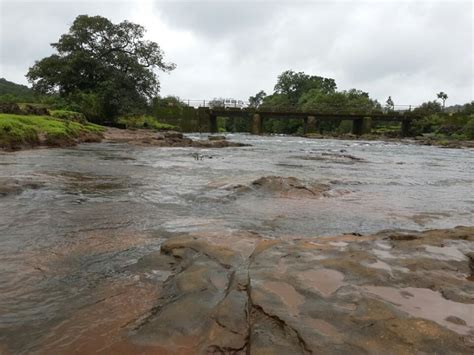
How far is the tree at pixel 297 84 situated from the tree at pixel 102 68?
72.1 m

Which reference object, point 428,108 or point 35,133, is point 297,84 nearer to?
point 428,108

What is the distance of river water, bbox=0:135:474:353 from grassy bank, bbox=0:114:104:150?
351 cm

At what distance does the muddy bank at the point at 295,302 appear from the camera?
227cm

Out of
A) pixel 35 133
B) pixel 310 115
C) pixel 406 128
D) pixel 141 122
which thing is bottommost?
pixel 35 133

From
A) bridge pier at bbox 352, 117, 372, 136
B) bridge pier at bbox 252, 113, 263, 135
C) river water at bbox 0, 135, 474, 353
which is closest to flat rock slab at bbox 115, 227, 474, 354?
river water at bbox 0, 135, 474, 353

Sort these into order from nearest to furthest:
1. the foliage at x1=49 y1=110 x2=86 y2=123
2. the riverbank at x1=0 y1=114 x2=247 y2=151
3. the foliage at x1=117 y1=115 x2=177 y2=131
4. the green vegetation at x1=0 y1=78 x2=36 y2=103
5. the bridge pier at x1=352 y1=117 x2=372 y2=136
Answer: the riverbank at x1=0 y1=114 x2=247 y2=151
the foliage at x1=49 y1=110 x2=86 y2=123
the foliage at x1=117 y1=115 x2=177 y2=131
the green vegetation at x1=0 y1=78 x2=36 y2=103
the bridge pier at x1=352 y1=117 x2=372 y2=136

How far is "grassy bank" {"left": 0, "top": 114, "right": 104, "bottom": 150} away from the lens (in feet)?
48.2

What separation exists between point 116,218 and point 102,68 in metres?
32.0

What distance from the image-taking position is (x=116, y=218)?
563cm

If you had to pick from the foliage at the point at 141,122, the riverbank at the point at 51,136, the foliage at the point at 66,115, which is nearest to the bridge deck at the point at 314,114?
the foliage at the point at 141,122

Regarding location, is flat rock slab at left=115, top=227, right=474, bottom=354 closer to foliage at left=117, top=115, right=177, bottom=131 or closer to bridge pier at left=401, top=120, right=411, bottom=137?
foliage at left=117, top=115, right=177, bottom=131

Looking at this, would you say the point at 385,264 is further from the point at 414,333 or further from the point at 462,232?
the point at 462,232

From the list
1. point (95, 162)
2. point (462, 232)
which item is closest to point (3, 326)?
point (462, 232)

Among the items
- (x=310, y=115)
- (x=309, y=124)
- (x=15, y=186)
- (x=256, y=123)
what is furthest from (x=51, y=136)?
(x=309, y=124)
